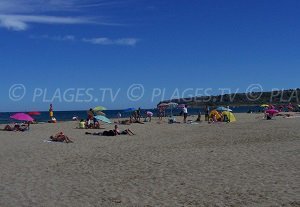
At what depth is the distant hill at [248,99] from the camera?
118 meters

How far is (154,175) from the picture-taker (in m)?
10.1

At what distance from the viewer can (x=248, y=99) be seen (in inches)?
5123

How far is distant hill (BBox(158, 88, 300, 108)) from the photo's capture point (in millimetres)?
118162

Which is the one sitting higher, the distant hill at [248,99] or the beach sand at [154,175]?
the distant hill at [248,99]

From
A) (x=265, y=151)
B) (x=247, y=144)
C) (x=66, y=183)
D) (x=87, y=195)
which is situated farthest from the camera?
(x=247, y=144)

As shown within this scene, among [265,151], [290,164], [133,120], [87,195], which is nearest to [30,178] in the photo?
[87,195]

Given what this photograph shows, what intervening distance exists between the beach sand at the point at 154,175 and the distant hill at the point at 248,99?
332ft

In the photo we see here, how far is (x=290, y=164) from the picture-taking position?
10820 mm

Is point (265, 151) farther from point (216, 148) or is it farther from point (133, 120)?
point (133, 120)

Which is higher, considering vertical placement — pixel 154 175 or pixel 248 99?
pixel 248 99

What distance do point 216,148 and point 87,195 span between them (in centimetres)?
752

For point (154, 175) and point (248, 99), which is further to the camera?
point (248, 99)

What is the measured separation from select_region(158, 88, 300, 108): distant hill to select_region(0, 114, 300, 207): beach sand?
101m

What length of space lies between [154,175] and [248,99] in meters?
123
